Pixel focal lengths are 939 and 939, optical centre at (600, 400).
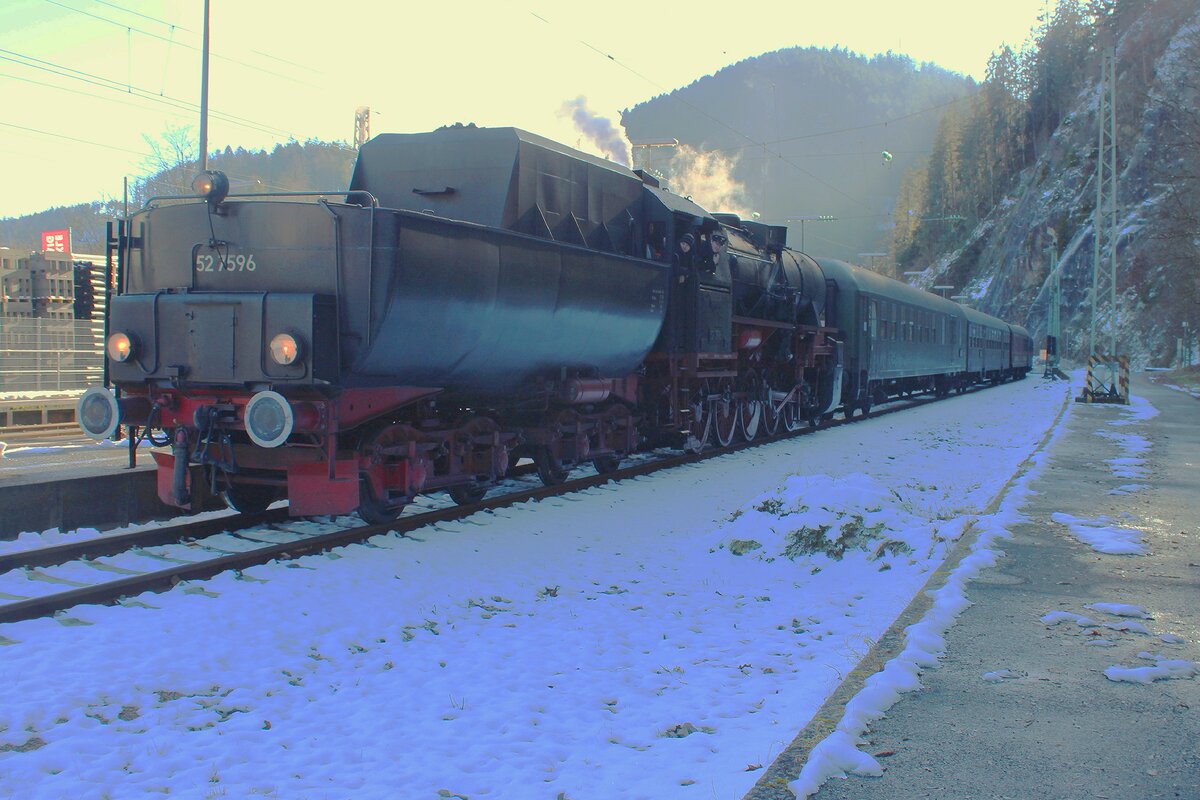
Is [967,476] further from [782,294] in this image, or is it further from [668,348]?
[782,294]

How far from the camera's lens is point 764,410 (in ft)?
51.3

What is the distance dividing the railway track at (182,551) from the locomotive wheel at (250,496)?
0.10m

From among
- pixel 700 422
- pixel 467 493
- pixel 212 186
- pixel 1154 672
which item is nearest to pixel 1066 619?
pixel 1154 672

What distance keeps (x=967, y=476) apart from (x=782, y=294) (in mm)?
5132

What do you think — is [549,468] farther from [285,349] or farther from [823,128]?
[823,128]

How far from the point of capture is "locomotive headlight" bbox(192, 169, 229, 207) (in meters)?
7.02

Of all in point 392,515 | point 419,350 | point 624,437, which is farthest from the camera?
point 624,437

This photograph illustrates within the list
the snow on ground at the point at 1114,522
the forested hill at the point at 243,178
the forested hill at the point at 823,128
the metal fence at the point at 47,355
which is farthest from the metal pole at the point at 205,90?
the forested hill at the point at 823,128

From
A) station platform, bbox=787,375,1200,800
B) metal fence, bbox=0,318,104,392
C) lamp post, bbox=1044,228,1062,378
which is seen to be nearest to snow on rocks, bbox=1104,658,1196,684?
station platform, bbox=787,375,1200,800

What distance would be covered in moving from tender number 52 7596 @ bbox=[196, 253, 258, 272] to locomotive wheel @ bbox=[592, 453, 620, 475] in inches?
200

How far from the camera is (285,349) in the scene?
6.59 meters

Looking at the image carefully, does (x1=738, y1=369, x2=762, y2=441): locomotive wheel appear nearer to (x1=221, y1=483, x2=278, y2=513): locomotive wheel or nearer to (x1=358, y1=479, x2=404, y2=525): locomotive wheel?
(x1=358, y1=479, x2=404, y2=525): locomotive wheel

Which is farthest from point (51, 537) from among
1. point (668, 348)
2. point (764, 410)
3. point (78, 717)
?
point (764, 410)

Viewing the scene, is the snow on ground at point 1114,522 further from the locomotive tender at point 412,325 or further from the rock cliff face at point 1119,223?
the rock cliff face at point 1119,223
